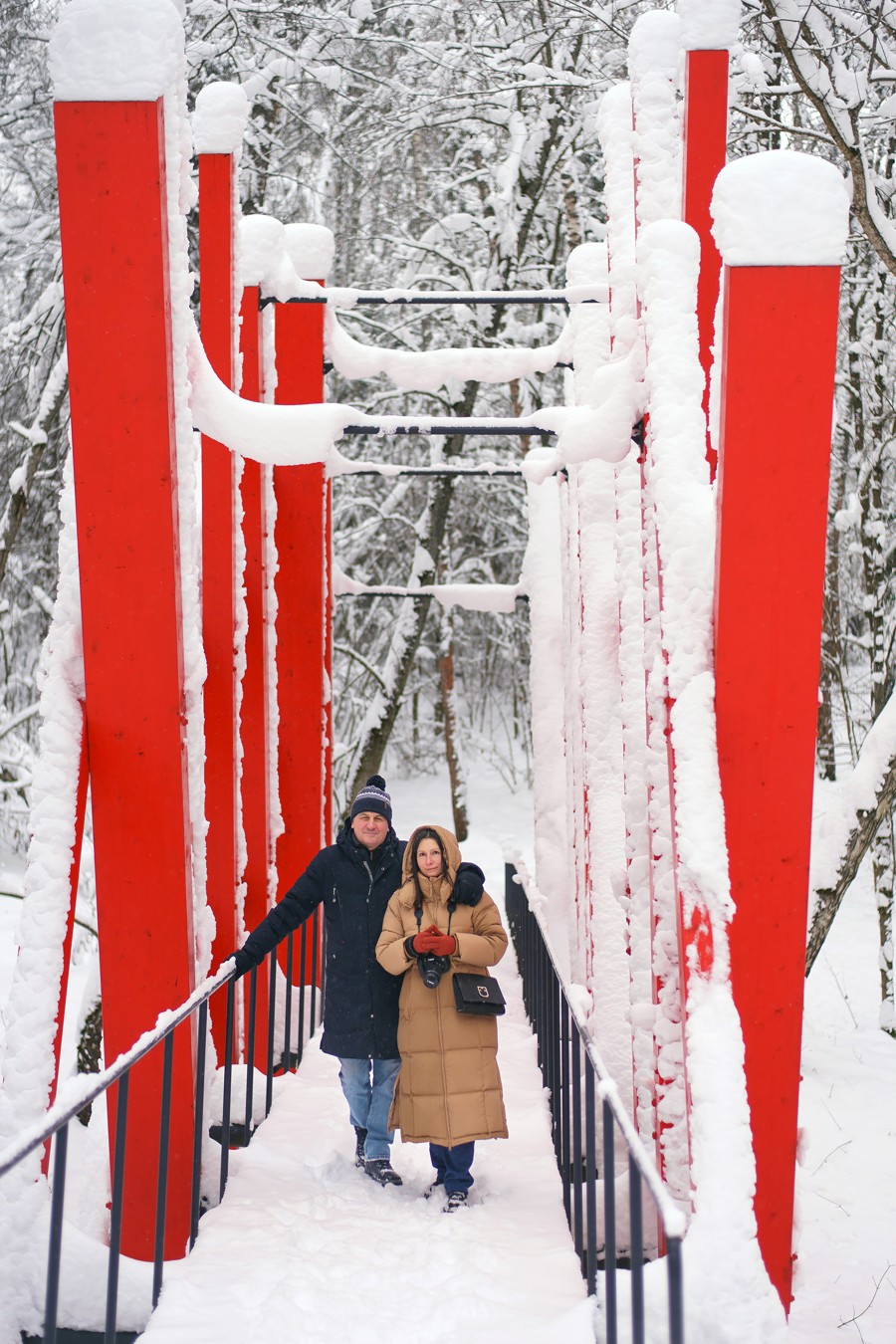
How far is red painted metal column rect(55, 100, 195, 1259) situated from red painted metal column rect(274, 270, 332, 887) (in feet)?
9.63

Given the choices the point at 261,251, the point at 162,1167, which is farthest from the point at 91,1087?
the point at 261,251

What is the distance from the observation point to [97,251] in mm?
3514

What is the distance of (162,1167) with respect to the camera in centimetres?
346

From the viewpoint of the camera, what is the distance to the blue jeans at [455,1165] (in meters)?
3.97

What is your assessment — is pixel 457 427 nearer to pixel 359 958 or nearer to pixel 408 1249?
pixel 359 958

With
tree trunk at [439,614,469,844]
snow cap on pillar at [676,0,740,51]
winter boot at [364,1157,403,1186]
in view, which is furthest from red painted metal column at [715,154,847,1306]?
tree trunk at [439,614,469,844]

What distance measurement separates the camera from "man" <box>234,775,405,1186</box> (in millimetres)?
4207

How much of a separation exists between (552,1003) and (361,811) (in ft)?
3.77

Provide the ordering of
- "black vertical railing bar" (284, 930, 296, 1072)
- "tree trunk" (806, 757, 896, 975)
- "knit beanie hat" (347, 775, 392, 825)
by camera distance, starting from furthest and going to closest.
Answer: "tree trunk" (806, 757, 896, 975) → "black vertical railing bar" (284, 930, 296, 1072) → "knit beanie hat" (347, 775, 392, 825)

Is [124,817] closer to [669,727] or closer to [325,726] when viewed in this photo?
[669,727]

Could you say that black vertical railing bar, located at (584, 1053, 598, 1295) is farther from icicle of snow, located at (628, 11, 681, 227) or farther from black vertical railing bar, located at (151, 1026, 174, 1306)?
icicle of snow, located at (628, 11, 681, 227)

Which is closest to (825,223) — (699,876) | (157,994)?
(699,876)

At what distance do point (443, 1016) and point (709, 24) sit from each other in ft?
11.0

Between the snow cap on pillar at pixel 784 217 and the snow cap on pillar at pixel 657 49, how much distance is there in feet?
4.48
